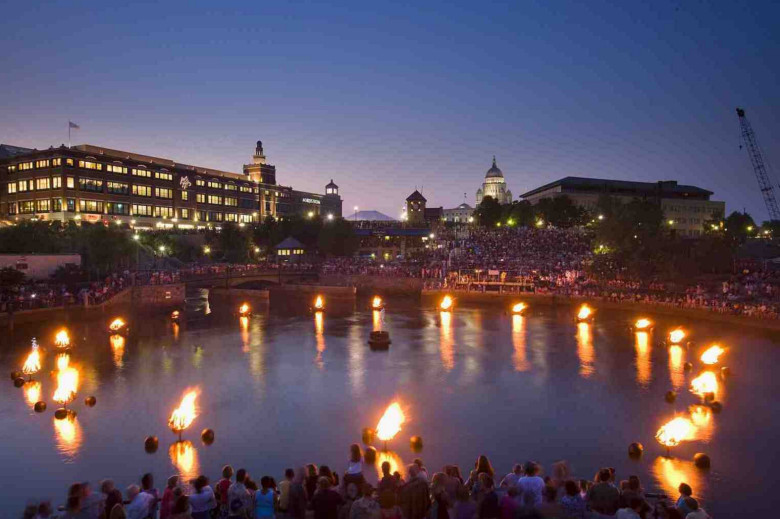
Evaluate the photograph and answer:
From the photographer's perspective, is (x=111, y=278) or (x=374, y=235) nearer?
(x=111, y=278)

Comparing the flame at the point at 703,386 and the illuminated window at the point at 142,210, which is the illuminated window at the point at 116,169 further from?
the flame at the point at 703,386

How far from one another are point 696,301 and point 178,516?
59.9 meters

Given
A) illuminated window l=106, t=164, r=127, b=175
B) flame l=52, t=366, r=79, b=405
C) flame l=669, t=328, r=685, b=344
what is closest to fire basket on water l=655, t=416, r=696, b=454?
flame l=669, t=328, r=685, b=344

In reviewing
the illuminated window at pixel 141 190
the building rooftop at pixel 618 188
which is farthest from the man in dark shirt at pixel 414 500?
the building rooftop at pixel 618 188

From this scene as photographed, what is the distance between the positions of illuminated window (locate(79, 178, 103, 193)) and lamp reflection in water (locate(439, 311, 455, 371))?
84551 millimetres

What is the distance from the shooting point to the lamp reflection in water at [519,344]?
39.8 m

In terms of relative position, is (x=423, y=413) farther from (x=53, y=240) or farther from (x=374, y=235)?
(x=374, y=235)

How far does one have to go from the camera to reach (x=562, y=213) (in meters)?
136

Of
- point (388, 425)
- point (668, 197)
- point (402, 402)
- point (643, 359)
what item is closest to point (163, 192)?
point (402, 402)

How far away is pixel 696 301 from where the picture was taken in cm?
5838

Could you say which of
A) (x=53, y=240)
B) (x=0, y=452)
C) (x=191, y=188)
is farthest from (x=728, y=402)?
(x=191, y=188)

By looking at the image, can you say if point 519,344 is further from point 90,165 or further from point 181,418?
point 90,165

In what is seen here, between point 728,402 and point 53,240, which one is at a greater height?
point 53,240

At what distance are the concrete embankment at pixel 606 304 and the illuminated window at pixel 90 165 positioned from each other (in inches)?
3047
